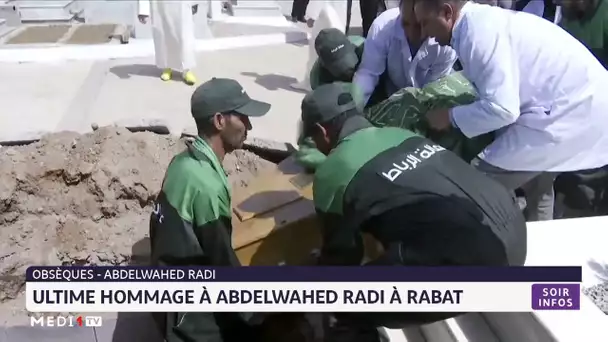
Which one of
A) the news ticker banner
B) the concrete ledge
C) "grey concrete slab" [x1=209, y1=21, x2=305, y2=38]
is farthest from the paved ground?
the news ticker banner

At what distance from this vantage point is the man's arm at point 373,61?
270cm

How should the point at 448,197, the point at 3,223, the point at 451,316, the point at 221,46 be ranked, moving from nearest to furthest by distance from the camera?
the point at 448,197 → the point at 451,316 → the point at 3,223 → the point at 221,46

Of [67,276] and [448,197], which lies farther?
[67,276]

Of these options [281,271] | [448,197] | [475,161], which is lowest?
[281,271]

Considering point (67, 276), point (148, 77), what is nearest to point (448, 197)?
point (67, 276)

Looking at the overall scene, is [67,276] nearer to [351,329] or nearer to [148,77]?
[351,329]

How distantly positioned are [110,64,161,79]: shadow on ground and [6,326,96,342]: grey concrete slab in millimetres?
3619

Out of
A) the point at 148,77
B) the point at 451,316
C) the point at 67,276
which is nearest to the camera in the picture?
the point at 451,316

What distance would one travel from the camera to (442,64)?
2.62 m

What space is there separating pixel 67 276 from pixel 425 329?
1.27 meters

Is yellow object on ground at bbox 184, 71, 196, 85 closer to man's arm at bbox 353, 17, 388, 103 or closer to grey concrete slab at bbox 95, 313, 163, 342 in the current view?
man's arm at bbox 353, 17, 388, 103

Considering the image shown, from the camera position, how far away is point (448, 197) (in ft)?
5.58

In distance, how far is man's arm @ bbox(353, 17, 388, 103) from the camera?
8.87 feet

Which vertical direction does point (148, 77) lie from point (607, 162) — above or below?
below
